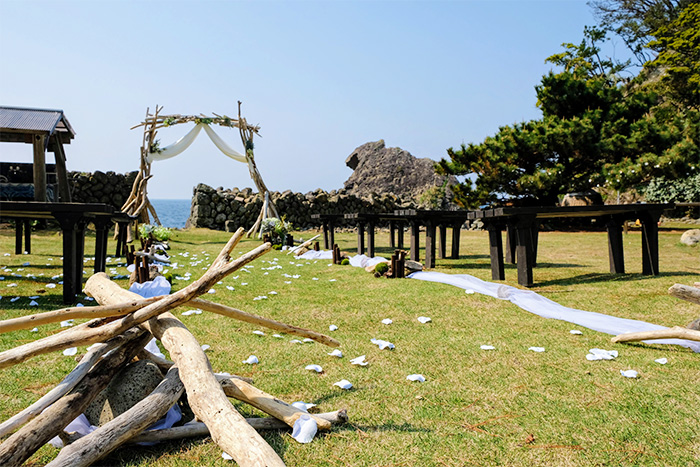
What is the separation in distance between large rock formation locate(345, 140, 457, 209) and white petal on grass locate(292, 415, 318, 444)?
31.8m

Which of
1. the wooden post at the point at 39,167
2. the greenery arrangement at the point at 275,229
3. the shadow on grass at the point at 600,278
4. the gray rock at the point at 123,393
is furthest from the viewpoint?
the greenery arrangement at the point at 275,229

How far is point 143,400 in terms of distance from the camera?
2232mm

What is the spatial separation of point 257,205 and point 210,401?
21.8 meters

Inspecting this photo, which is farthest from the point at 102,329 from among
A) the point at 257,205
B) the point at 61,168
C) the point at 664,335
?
the point at 257,205

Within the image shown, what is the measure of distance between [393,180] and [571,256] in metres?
26.5

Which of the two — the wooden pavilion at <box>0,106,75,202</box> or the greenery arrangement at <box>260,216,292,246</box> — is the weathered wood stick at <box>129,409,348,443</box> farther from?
the greenery arrangement at <box>260,216,292,246</box>

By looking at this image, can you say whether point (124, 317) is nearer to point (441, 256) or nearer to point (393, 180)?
point (441, 256)

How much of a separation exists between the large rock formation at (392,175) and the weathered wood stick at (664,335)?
29.6 m

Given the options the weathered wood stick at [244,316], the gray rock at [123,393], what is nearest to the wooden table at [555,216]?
the weathered wood stick at [244,316]

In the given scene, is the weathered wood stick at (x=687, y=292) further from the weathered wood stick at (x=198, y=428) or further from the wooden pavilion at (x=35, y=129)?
the wooden pavilion at (x=35, y=129)

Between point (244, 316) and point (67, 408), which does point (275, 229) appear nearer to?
point (244, 316)

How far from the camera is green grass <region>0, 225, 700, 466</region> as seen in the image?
2348 mm

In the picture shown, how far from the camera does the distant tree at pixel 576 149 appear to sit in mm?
20125

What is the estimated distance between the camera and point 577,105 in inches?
913
